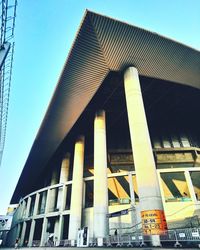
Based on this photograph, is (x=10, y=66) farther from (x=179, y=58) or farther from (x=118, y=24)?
(x=179, y=58)

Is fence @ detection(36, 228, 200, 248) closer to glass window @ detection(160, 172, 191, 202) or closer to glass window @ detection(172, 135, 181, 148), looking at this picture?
glass window @ detection(160, 172, 191, 202)

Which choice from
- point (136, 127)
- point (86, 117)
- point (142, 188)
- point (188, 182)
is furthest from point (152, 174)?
point (86, 117)

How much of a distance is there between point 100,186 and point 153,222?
7.07 meters

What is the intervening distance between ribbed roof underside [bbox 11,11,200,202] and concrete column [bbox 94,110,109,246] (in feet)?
9.33

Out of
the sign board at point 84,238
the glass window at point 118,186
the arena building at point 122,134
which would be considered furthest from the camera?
the glass window at point 118,186

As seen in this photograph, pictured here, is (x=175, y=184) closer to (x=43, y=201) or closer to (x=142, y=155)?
(x=142, y=155)

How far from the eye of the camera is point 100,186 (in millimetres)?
17172

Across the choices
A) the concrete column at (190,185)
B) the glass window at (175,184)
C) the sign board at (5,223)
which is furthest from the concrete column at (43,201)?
the sign board at (5,223)

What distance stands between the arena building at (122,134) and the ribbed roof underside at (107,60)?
0.07 m

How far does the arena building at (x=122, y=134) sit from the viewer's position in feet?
46.1

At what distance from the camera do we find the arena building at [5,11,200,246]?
554 inches

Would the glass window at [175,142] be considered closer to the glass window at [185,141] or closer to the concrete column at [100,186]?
the glass window at [185,141]

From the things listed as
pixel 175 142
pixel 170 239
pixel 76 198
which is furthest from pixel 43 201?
pixel 170 239

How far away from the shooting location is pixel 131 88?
15.6 meters
